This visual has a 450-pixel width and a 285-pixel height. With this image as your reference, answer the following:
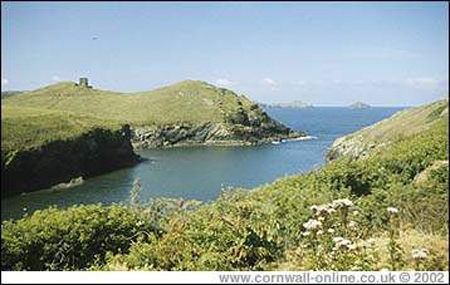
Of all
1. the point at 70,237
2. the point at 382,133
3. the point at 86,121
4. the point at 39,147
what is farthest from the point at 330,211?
the point at 86,121

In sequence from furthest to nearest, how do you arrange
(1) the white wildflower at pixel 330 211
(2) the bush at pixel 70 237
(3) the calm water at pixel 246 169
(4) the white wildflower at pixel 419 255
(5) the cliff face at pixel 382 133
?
(5) the cliff face at pixel 382 133
(3) the calm water at pixel 246 169
(2) the bush at pixel 70 237
(1) the white wildflower at pixel 330 211
(4) the white wildflower at pixel 419 255

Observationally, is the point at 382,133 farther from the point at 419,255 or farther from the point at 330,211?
the point at 419,255

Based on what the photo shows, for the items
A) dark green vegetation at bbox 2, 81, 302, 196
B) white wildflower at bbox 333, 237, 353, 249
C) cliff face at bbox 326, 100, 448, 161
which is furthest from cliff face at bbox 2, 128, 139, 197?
cliff face at bbox 326, 100, 448, 161

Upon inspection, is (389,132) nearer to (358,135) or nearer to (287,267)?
(358,135)

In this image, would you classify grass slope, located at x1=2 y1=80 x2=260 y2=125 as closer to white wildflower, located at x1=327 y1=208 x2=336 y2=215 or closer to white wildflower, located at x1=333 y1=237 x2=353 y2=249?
white wildflower, located at x1=327 y1=208 x2=336 y2=215

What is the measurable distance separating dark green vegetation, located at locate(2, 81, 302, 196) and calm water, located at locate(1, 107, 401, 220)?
0.54 meters

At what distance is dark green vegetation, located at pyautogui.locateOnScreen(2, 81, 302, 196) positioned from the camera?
222 inches

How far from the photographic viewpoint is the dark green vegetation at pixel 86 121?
18.5ft

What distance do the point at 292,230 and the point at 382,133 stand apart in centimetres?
343

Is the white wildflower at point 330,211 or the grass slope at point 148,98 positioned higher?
the grass slope at point 148,98

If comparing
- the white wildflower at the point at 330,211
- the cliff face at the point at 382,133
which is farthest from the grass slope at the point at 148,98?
the white wildflower at the point at 330,211

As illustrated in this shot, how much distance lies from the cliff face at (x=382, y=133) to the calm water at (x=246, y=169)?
0.56ft

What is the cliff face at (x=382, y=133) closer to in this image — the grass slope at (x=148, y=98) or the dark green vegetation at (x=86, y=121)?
the dark green vegetation at (x=86, y=121)

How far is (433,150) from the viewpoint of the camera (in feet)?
20.0
